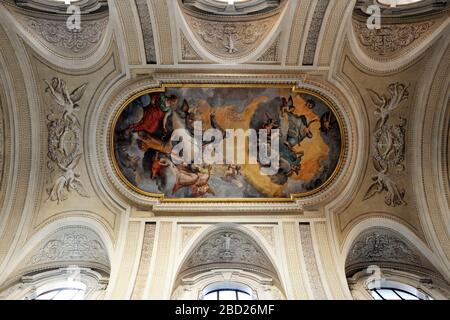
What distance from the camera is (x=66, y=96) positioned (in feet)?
38.7

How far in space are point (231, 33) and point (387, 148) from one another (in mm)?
5134

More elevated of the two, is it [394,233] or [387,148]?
[387,148]

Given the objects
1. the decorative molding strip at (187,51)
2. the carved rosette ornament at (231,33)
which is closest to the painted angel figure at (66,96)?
the decorative molding strip at (187,51)

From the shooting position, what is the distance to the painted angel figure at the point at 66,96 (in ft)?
38.2

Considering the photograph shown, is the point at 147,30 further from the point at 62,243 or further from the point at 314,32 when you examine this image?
the point at 62,243

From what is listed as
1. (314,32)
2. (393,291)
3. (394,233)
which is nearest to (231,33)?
(314,32)

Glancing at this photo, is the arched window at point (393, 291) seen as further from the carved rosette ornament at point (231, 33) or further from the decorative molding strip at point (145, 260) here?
the carved rosette ornament at point (231, 33)

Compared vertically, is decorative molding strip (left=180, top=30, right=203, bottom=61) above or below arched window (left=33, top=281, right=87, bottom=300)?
above

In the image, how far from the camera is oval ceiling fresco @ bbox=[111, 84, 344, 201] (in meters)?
12.3

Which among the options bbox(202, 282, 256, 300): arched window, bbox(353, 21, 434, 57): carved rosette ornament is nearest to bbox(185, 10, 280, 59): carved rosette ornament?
bbox(353, 21, 434, 57): carved rosette ornament

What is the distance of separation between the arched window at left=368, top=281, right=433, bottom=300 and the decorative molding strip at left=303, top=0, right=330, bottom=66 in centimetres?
583

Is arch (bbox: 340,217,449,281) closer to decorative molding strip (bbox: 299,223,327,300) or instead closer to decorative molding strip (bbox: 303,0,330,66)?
decorative molding strip (bbox: 299,223,327,300)

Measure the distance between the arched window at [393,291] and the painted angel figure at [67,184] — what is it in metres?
7.62

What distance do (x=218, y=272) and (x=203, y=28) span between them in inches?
246
